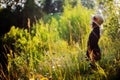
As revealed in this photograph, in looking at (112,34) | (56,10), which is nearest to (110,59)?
(112,34)

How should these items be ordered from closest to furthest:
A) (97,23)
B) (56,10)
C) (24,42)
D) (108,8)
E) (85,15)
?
(97,23), (108,8), (24,42), (85,15), (56,10)

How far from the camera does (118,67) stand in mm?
5512

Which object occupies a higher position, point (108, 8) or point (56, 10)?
point (108, 8)

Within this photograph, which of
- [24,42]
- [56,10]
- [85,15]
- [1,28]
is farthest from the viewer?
[56,10]

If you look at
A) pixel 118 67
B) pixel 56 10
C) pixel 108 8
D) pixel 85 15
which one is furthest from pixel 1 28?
pixel 56 10

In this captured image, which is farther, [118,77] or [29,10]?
[29,10]

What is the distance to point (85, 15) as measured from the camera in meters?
11.8

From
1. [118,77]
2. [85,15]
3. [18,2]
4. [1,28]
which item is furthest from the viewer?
[18,2]

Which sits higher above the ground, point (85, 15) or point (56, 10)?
point (85, 15)

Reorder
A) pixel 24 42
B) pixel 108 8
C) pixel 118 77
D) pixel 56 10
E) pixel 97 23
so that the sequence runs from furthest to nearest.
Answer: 1. pixel 56 10
2. pixel 24 42
3. pixel 108 8
4. pixel 97 23
5. pixel 118 77

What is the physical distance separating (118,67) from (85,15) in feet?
21.2

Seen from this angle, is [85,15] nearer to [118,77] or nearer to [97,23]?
[97,23]

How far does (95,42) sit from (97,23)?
37 cm

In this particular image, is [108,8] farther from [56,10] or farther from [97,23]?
[56,10]
